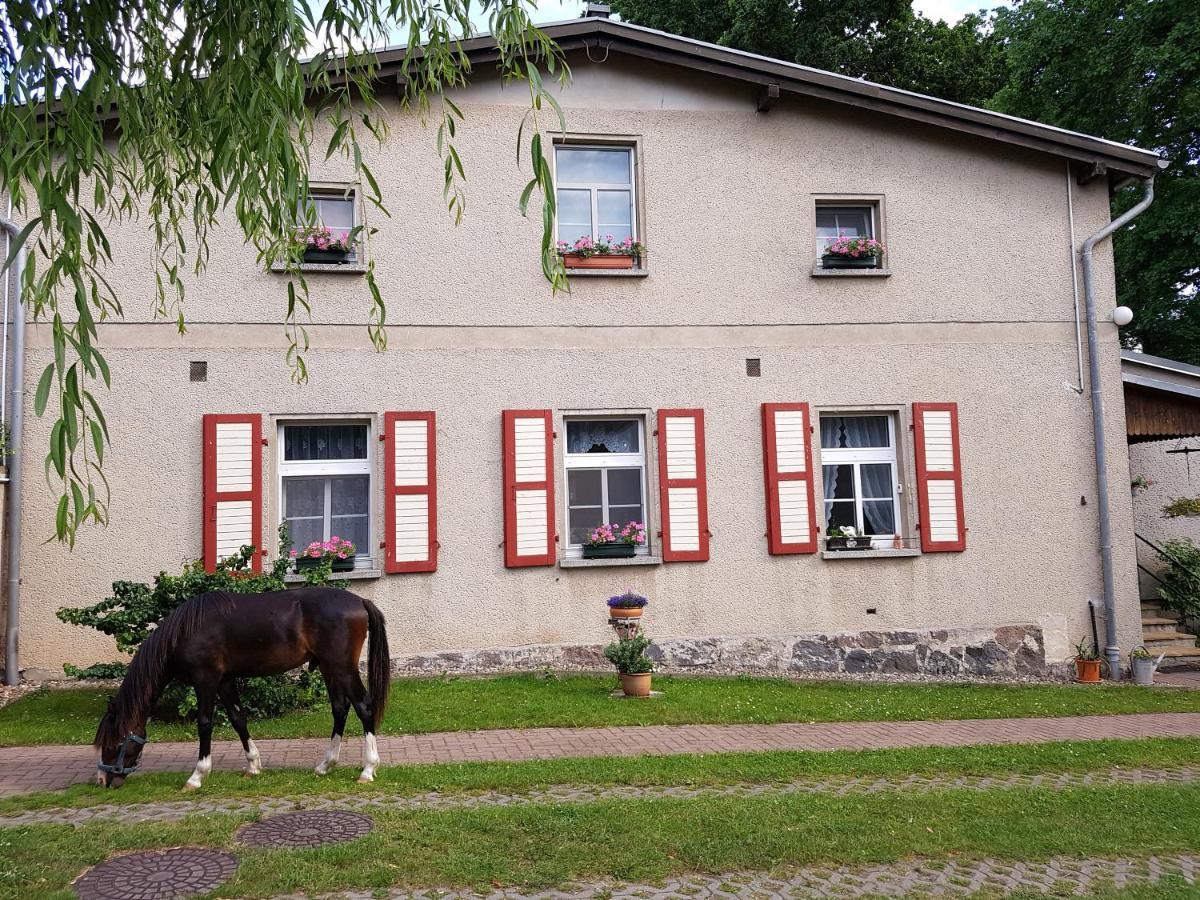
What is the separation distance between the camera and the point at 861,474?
11.1 m

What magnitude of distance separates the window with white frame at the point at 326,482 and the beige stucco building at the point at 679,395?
33 millimetres

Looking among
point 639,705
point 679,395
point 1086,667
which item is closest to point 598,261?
point 679,395

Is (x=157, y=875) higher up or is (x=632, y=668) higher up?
(x=632, y=668)

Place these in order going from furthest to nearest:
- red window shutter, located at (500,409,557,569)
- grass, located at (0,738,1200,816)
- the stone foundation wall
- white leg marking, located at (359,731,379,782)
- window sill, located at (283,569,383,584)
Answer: red window shutter, located at (500,409,557,569)
the stone foundation wall
window sill, located at (283,569,383,584)
white leg marking, located at (359,731,379,782)
grass, located at (0,738,1200,816)

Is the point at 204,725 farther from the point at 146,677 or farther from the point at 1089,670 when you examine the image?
the point at 1089,670

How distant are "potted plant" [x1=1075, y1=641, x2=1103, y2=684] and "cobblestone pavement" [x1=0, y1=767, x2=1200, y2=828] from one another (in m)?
4.28

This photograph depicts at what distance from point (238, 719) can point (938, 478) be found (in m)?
7.94

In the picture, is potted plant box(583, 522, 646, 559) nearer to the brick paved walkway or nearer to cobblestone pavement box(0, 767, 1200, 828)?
the brick paved walkway

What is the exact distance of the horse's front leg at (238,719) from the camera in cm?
581

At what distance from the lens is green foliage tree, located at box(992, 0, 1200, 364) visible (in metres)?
16.8

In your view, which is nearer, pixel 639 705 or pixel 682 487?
pixel 639 705

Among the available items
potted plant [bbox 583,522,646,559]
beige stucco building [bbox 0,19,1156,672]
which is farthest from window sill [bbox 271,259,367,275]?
potted plant [bbox 583,522,646,559]

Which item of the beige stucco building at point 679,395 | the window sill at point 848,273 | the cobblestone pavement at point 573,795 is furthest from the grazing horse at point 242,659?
the window sill at point 848,273

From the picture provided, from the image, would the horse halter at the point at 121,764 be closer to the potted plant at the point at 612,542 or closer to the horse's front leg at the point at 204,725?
the horse's front leg at the point at 204,725
